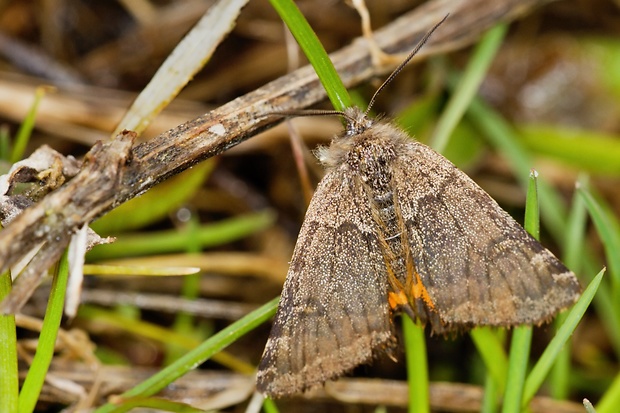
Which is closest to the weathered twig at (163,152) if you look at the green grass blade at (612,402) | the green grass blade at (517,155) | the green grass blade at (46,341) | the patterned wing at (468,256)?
the green grass blade at (46,341)

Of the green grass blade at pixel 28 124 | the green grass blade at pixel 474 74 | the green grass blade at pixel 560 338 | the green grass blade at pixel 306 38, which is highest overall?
the green grass blade at pixel 474 74

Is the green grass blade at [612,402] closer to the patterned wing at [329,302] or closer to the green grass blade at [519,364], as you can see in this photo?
the green grass blade at [519,364]

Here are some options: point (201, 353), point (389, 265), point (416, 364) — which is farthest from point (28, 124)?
point (416, 364)

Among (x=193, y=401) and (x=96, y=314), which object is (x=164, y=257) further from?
(x=193, y=401)

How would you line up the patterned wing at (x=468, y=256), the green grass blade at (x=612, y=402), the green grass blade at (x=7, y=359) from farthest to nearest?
the green grass blade at (x=612, y=402), the patterned wing at (x=468, y=256), the green grass blade at (x=7, y=359)

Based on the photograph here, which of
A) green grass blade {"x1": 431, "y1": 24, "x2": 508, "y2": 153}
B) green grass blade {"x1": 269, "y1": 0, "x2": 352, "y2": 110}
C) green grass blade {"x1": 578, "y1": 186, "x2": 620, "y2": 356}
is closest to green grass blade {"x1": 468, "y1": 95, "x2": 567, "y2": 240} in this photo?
green grass blade {"x1": 578, "y1": 186, "x2": 620, "y2": 356}

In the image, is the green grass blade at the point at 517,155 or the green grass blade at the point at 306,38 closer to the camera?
the green grass blade at the point at 306,38

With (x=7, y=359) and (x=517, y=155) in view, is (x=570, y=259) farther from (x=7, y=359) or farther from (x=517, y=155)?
(x=7, y=359)

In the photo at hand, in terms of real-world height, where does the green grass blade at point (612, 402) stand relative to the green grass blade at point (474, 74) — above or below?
below
